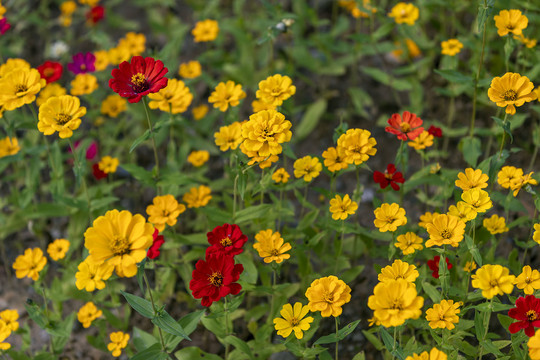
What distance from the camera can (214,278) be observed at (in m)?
2.15

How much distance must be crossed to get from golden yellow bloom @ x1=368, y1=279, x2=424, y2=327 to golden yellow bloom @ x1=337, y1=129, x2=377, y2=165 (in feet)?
2.27

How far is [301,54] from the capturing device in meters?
4.23

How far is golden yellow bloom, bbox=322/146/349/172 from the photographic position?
2.46 meters

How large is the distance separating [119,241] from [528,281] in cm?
159

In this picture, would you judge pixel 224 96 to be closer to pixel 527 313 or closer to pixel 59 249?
pixel 59 249

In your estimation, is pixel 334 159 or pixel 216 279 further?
pixel 334 159

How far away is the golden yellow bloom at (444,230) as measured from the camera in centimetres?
212

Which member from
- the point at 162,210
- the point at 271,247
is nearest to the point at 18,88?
the point at 162,210

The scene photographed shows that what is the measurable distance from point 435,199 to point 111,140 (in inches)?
89.6

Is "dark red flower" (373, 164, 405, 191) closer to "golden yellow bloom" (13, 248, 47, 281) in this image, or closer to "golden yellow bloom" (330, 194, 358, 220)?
"golden yellow bloom" (330, 194, 358, 220)

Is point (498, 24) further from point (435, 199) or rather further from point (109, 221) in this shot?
point (109, 221)

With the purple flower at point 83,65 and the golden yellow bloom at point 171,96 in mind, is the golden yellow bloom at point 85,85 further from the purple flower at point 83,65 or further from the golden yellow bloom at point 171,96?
the golden yellow bloom at point 171,96

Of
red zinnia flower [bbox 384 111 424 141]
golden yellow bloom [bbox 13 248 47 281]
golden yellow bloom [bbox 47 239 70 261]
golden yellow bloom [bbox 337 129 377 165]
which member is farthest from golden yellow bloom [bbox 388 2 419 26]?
golden yellow bloom [bbox 13 248 47 281]

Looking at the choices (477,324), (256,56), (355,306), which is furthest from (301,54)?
(477,324)
